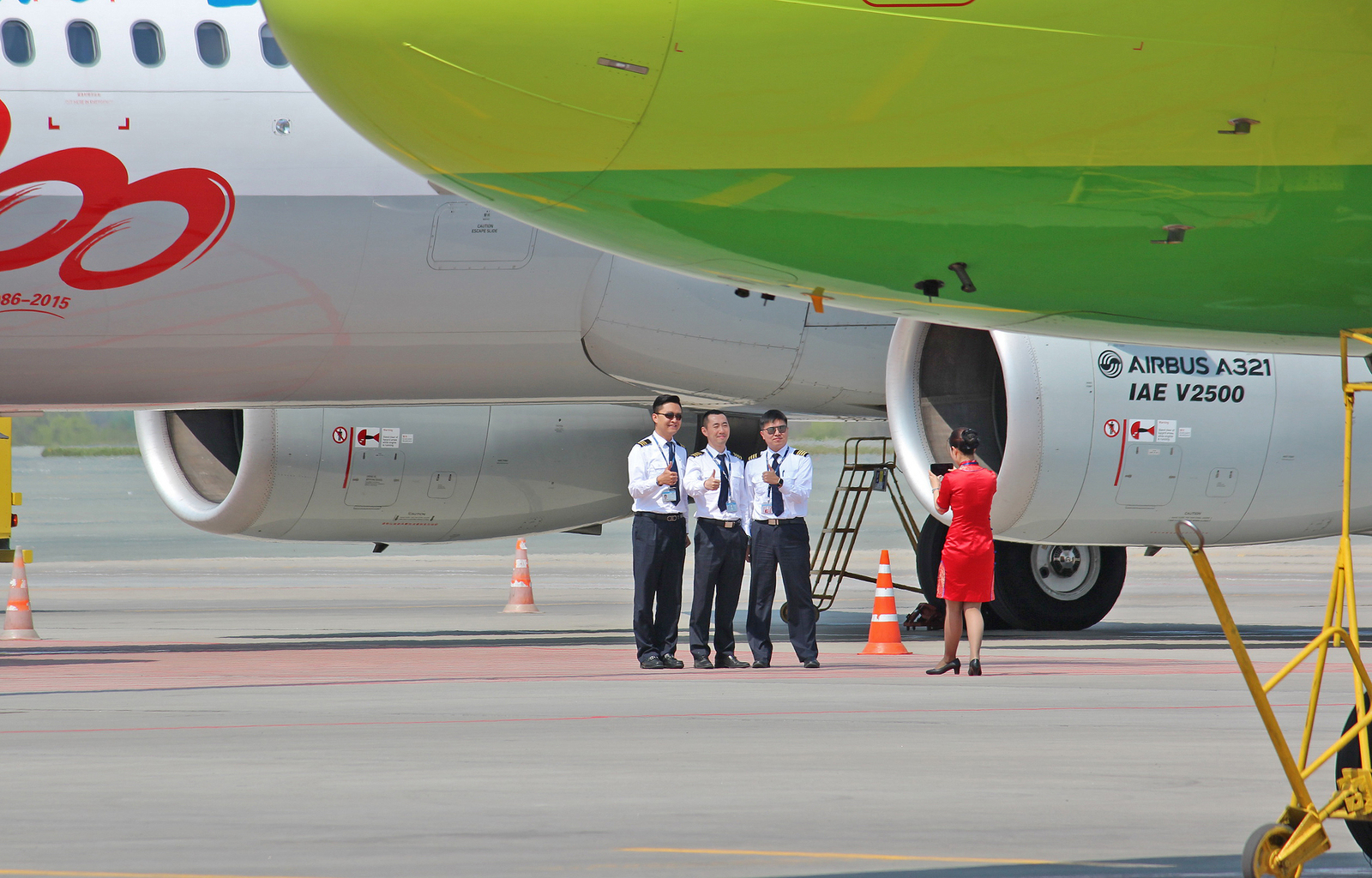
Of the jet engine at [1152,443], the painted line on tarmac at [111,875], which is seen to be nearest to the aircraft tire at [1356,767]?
the painted line on tarmac at [111,875]

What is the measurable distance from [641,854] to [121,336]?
7589 millimetres

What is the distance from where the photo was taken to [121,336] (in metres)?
12.3

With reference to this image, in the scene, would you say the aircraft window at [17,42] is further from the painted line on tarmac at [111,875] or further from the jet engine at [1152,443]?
the painted line on tarmac at [111,875]

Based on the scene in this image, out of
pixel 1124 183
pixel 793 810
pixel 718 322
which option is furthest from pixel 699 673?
pixel 1124 183

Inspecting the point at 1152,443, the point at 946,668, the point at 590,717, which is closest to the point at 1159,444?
the point at 1152,443

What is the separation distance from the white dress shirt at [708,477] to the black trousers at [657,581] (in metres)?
0.20

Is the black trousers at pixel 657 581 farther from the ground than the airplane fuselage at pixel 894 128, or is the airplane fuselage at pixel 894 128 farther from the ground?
the airplane fuselage at pixel 894 128

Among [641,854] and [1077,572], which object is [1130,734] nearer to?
[641,854]

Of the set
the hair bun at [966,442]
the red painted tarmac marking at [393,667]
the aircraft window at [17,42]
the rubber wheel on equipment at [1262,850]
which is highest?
the aircraft window at [17,42]

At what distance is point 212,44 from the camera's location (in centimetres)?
1236

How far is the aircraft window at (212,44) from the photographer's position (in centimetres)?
1233

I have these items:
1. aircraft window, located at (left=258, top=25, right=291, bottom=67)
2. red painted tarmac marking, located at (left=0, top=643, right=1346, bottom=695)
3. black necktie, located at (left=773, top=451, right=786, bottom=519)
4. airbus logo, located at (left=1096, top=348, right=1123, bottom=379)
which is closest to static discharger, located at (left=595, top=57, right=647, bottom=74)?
red painted tarmac marking, located at (left=0, top=643, right=1346, bottom=695)

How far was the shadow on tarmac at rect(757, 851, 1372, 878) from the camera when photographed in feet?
18.2

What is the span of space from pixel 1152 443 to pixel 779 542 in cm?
271
